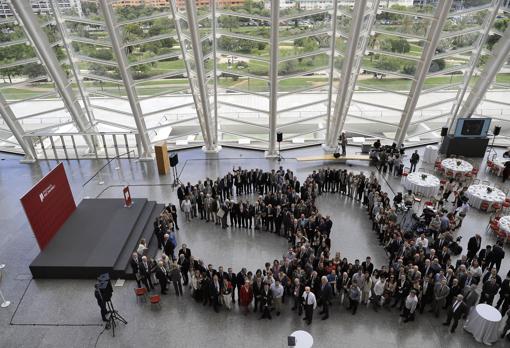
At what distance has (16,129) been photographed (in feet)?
58.7

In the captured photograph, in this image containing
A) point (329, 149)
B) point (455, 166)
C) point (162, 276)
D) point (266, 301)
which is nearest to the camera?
point (266, 301)

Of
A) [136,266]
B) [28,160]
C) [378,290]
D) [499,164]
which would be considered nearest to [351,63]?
[378,290]

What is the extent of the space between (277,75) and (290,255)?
24.9ft

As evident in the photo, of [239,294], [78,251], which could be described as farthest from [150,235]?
[239,294]

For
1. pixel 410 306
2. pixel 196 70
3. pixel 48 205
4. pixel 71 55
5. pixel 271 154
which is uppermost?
pixel 71 55

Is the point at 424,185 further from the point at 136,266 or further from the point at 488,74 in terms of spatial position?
the point at 136,266

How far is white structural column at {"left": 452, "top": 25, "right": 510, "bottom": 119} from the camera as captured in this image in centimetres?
1435

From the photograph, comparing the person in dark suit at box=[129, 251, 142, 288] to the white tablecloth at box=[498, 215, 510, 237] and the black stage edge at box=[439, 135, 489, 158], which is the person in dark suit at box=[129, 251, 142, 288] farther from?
the black stage edge at box=[439, 135, 489, 158]

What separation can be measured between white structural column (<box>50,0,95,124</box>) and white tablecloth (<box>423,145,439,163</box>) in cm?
1587

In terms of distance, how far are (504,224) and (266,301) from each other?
27.9 feet

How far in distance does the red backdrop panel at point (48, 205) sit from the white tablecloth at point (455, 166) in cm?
1516

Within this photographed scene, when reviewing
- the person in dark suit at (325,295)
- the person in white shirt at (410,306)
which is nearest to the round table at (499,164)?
the person in white shirt at (410,306)

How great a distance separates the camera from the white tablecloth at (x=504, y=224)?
1236cm

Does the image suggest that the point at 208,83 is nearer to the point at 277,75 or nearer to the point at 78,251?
the point at 277,75
